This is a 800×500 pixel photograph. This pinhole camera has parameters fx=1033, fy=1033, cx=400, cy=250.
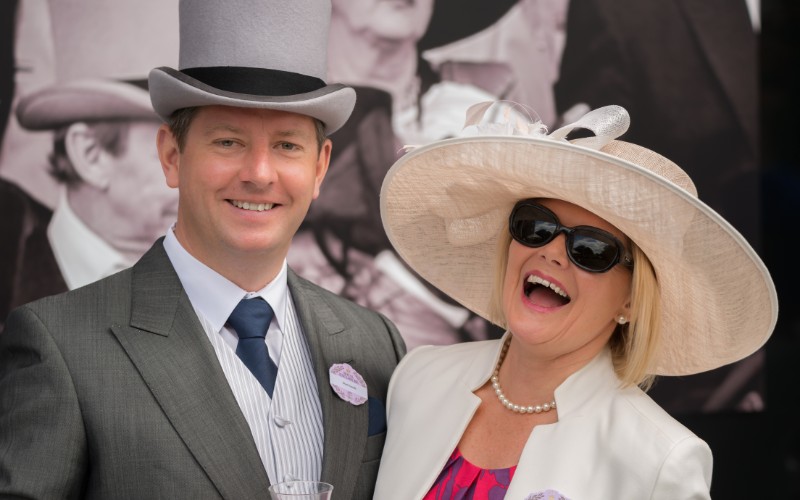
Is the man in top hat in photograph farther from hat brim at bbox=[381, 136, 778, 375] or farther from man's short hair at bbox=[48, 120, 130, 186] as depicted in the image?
hat brim at bbox=[381, 136, 778, 375]

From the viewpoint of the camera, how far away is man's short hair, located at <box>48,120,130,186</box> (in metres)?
3.64

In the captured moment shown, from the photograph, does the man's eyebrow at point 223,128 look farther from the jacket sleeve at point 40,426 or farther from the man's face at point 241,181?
the jacket sleeve at point 40,426

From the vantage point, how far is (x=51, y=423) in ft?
7.62

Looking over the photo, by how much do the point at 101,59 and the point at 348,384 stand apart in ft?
5.42

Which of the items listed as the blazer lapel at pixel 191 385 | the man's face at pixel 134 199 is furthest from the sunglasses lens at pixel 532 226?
the man's face at pixel 134 199

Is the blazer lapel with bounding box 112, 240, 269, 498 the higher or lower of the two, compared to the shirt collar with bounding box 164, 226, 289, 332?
lower

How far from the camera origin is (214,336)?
8.65ft

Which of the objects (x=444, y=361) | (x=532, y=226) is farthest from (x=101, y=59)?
(x=532, y=226)

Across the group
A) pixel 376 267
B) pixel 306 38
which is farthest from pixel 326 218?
pixel 306 38

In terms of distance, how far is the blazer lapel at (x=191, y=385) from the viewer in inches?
95.9

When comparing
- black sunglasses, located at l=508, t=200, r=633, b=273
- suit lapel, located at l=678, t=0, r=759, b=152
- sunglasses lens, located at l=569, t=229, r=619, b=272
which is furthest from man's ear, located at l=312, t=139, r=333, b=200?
suit lapel, located at l=678, t=0, r=759, b=152

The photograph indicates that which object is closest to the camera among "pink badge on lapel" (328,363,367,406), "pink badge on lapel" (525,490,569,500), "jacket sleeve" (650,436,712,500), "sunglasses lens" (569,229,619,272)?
"jacket sleeve" (650,436,712,500)

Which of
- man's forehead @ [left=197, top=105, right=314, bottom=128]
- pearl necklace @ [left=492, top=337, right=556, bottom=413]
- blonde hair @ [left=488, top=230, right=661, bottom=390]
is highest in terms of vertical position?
man's forehead @ [left=197, top=105, right=314, bottom=128]

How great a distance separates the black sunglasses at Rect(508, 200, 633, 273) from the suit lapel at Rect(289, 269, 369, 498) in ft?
2.16
